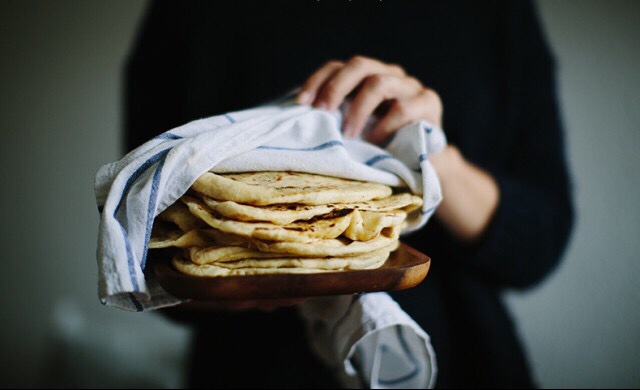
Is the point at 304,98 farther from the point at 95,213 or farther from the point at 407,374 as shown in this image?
the point at 95,213

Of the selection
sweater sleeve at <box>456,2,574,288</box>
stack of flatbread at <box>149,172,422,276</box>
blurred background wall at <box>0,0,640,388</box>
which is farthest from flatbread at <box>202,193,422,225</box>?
blurred background wall at <box>0,0,640,388</box>

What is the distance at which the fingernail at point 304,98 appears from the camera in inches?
19.0

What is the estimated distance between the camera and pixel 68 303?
3.71ft

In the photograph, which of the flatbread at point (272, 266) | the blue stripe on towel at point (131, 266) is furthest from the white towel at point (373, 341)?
the blue stripe on towel at point (131, 266)

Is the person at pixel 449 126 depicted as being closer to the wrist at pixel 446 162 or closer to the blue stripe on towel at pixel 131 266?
the wrist at pixel 446 162

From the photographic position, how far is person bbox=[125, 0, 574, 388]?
677 millimetres

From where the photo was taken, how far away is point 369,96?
474 mm

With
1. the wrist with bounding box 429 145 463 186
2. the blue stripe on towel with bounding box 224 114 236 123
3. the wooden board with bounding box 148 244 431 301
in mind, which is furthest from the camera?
the wrist with bounding box 429 145 463 186

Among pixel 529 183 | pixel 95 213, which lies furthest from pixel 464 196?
pixel 95 213

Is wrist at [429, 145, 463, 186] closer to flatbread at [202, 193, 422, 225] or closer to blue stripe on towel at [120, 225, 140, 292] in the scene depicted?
flatbread at [202, 193, 422, 225]

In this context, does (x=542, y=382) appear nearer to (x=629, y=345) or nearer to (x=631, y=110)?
(x=629, y=345)

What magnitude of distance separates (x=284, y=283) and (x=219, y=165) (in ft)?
0.38

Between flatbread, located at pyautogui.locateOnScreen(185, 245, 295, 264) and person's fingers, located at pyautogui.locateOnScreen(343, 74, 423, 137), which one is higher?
person's fingers, located at pyautogui.locateOnScreen(343, 74, 423, 137)

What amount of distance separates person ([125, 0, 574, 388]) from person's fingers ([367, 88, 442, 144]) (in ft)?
0.62
